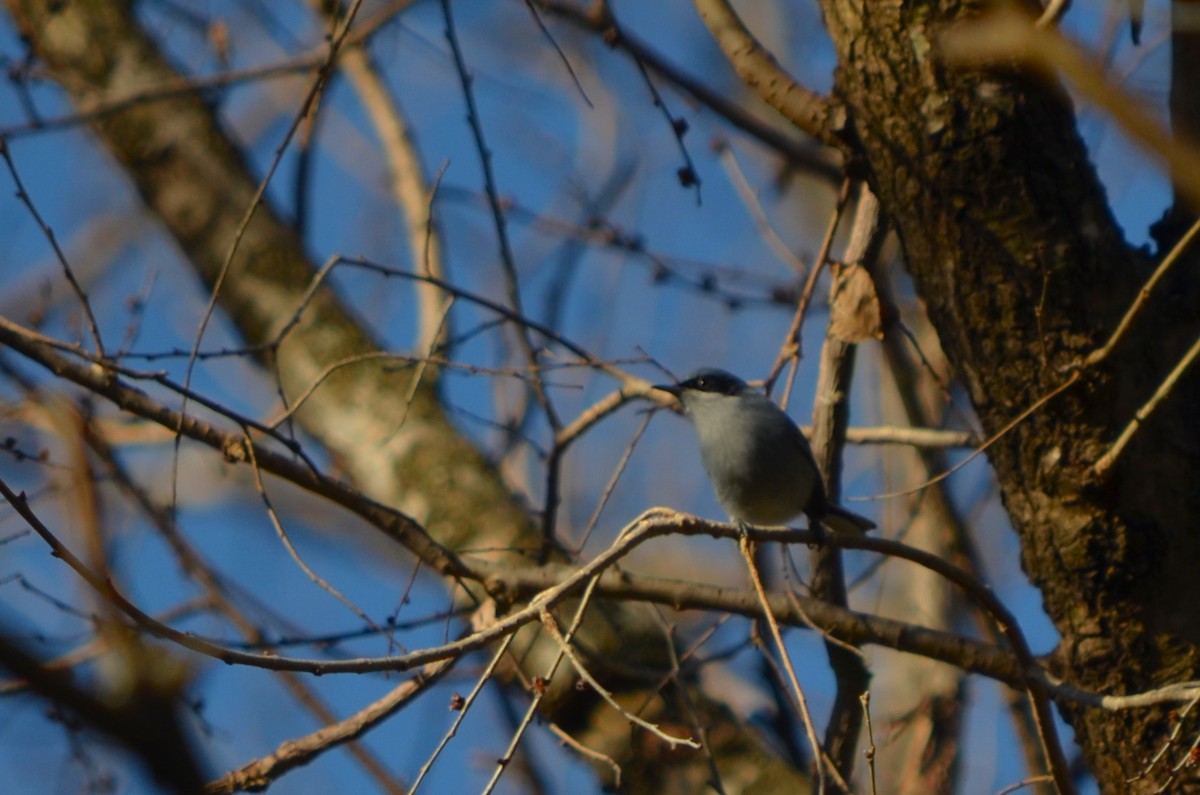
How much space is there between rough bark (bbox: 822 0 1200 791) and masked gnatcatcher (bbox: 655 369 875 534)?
142 cm

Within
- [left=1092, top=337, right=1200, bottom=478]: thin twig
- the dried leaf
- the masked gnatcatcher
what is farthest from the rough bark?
the masked gnatcatcher

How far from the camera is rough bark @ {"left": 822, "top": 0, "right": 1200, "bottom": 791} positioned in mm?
3096

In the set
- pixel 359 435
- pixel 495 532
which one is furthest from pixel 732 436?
pixel 359 435

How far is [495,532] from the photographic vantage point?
17.4ft

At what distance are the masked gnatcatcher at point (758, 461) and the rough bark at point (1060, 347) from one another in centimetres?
142

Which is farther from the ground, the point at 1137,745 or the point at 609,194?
the point at 609,194

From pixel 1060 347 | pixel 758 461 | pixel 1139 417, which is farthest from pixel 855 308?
pixel 1139 417

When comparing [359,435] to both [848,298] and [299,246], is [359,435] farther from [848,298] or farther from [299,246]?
[848,298]

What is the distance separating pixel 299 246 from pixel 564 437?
2.70m

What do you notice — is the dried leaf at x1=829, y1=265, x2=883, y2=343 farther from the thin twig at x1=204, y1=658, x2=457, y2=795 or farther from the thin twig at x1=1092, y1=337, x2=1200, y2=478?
the thin twig at x1=204, y1=658, x2=457, y2=795

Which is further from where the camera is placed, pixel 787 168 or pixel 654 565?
pixel 654 565

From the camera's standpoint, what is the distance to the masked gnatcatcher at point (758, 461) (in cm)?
477

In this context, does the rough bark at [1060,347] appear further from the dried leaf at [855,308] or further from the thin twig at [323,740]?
the thin twig at [323,740]

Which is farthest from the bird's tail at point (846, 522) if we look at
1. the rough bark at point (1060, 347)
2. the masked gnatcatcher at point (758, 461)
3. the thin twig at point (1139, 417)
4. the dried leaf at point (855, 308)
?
the thin twig at point (1139, 417)
